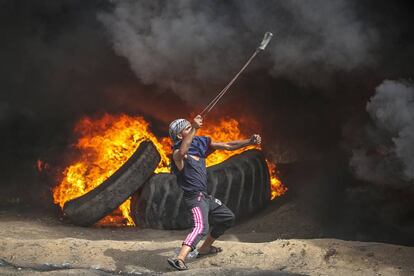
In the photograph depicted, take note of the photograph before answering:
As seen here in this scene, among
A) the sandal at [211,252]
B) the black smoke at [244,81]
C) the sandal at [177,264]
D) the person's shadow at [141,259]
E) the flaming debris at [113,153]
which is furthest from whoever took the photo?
the flaming debris at [113,153]

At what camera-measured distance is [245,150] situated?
10023 mm

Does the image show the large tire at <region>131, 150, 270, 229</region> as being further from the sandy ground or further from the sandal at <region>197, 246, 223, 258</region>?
the sandal at <region>197, 246, 223, 258</region>

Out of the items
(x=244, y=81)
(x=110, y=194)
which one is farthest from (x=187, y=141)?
(x=244, y=81)

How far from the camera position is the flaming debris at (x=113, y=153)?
10.1 m

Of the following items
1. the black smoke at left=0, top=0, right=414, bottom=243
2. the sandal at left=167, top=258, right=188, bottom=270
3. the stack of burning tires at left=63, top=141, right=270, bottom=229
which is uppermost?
the black smoke at left=0, top=0, right=414, bottom=243

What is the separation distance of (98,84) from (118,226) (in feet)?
13.5

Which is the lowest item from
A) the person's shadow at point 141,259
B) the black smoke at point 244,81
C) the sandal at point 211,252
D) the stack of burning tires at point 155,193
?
the person's shadow at point 141,259

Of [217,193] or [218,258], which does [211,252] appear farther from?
[217,193]

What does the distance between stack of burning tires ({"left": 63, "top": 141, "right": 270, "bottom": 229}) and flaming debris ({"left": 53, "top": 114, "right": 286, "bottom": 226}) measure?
0.72m

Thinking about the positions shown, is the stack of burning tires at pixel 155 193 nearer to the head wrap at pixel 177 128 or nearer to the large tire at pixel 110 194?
the large tire at pixel 110 194

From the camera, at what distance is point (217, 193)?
885 cm

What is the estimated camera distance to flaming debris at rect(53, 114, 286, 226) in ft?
33.2

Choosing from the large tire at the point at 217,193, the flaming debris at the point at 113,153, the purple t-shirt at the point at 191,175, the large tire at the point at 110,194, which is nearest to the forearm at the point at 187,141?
the purple t-shirt at the point at 191,175

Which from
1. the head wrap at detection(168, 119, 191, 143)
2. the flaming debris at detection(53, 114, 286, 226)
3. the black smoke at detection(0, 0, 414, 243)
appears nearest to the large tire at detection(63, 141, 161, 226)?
the flaming debris at detection(53, 114, 286, 226)
